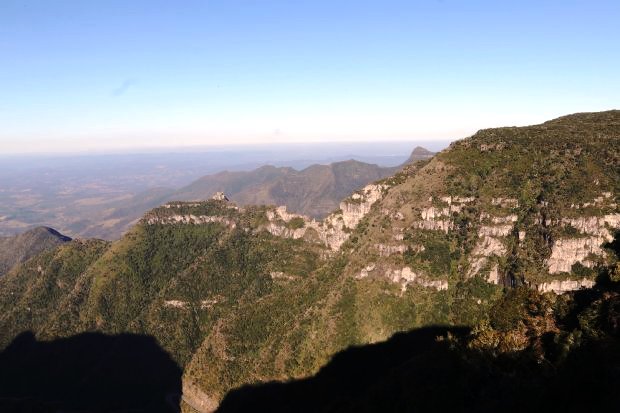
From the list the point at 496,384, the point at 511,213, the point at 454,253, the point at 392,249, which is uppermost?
the point at 511,213

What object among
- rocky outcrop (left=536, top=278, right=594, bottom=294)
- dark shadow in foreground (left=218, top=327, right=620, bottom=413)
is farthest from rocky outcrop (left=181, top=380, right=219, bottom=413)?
rocky outcrop (left=536, top=278, right=594, bottom=294)

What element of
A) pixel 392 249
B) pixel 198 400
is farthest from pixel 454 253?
pixel 198 400

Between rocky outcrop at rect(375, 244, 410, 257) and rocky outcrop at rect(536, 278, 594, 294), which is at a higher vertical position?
rocky outcrop at rect(375, 244, 410, 257)

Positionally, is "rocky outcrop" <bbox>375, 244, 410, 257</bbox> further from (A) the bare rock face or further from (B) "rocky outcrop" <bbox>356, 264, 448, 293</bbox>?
(A) the bare rock face

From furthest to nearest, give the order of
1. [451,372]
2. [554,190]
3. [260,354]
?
[260,354]
[554,190]
[451,372]

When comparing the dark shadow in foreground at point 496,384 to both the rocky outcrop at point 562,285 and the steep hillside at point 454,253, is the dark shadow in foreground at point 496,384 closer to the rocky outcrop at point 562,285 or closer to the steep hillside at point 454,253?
the steep hillside at point 454,253

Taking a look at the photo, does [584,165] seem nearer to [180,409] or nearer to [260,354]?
[260,354]

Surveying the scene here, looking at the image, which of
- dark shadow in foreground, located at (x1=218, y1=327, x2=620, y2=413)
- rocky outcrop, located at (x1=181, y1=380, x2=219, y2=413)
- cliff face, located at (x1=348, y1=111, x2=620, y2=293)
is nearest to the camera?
dark shadow in foreground, located at (x1=218, y1=327, x2=620, y2=413)

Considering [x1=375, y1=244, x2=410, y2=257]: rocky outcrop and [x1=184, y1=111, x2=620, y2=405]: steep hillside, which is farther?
[x1=375, y1=244, x2=410, y2=257]: rocky outcrop

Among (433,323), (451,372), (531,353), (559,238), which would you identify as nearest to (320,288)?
(433,323)

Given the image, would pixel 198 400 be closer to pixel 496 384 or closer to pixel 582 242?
pixel 496 384

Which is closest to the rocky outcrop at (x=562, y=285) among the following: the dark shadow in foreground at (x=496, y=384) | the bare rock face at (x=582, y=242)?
the bare rock face at (x=582, y=242)
